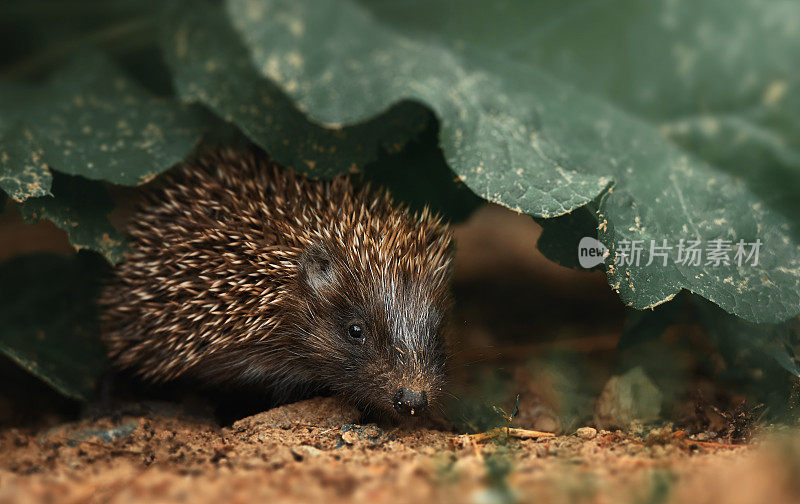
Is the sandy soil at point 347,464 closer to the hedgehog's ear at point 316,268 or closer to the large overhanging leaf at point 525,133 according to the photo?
the hedgehog's ear at point 316,268

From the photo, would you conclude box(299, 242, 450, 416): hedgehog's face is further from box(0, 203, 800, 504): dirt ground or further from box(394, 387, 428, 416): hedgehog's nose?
box(0, 203, 800, 504): dirt ground

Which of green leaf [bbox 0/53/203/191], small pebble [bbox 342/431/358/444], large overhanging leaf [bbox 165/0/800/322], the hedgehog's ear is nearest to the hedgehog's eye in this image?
the hedgehog's ear

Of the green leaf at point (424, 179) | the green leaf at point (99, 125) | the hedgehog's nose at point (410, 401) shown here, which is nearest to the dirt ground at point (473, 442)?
the hedgehog's nose at point (410, 401)

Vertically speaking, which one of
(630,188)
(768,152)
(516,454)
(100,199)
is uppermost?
(768,152)

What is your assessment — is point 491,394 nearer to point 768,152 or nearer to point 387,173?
point 387,173

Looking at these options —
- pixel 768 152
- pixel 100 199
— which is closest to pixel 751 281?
pixel 768 152

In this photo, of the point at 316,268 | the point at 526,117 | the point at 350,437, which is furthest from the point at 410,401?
the point at 526,117

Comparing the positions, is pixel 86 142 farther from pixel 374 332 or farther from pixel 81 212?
pixel 374 332
